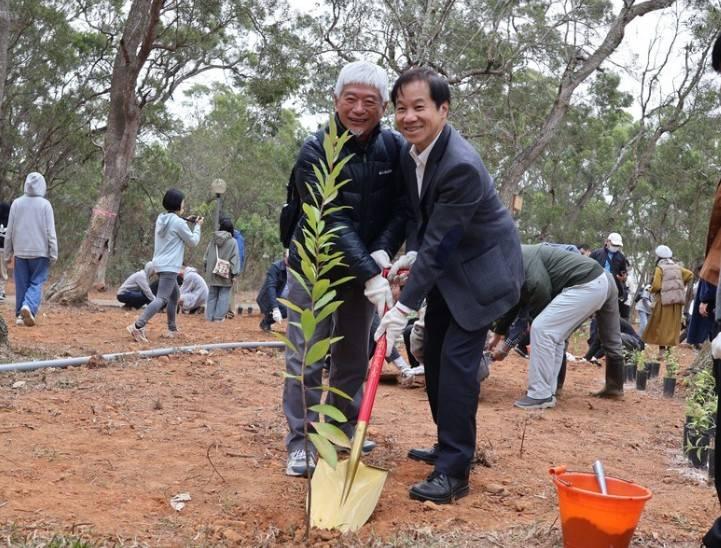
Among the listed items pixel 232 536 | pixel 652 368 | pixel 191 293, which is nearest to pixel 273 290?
pixel 191 293

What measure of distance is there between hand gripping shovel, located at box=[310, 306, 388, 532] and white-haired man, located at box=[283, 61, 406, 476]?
338mm

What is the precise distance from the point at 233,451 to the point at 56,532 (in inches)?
48.3

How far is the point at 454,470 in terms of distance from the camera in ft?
9.71

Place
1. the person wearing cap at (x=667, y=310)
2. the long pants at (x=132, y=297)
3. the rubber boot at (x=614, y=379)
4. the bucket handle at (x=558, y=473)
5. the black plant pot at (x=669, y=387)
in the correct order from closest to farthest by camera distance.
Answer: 1. the bucket handle at (x=558, y=473)
2. the rubber boot at (x=614, y=379)
3. the black plant pot at (x=669, y=387)
4. the person wearing cap at (x=667, y=310)
5. the long pants at (x=132, y=297)

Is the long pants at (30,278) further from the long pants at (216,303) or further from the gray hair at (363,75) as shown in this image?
the gray hair at (363,75)

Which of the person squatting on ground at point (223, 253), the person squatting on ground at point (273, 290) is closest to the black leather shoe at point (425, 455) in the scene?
the person squatting on ground at point (273, 290)

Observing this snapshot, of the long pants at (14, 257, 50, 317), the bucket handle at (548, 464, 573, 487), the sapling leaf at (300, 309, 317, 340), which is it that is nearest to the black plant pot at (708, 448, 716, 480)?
the bucket handle at (548, 464, 573, 487)

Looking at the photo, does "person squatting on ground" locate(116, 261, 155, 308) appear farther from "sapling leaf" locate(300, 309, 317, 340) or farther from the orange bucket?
the orange bucket

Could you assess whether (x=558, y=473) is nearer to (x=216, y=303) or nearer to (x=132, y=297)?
(x=216, y=303)

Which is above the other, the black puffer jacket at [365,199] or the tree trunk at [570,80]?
the tree trunk at [570,80]

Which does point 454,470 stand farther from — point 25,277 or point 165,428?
point 25,277

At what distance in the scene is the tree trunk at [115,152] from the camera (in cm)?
1154

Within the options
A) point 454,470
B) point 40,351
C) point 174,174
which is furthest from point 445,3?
point 174,174

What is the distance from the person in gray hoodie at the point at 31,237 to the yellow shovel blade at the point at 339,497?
576 cm
